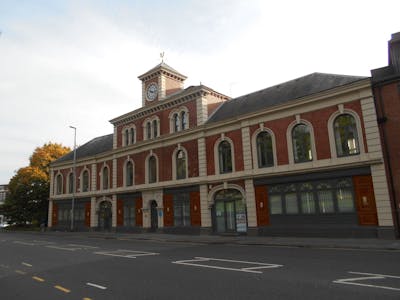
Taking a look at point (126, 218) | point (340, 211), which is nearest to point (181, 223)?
point (126, 218)

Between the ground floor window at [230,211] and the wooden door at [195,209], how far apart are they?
4.85ft

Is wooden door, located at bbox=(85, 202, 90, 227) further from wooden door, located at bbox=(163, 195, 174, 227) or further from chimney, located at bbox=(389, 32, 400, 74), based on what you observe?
chimney, located at bbox=(389, 32, 400, 74)

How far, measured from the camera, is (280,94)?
953 inches

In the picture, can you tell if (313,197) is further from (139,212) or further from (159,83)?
(159,83)

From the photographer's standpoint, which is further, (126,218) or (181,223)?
(126,218)

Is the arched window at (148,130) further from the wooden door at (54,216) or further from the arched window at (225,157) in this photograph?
Result: the wooden door at (54,216)

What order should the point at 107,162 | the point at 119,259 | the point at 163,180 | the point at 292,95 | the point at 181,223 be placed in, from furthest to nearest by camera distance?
the point at 107,162, the point at 163,180, the point at 181,223, the point at 292,95, the point at 119,259

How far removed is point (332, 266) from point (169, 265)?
17.6ft

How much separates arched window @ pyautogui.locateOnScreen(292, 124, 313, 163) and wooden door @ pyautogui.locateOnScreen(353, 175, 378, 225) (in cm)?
332

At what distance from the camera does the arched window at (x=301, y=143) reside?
21.2m

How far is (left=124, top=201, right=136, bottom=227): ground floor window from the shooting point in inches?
1234

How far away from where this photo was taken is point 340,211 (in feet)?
63.5

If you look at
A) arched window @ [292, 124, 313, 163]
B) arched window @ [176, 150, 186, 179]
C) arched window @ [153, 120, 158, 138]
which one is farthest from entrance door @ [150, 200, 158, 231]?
arched window @ [292, 124, 313, 163]

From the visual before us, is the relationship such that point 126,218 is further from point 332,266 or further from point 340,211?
point 332,266
